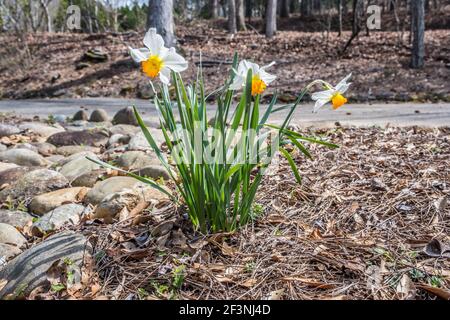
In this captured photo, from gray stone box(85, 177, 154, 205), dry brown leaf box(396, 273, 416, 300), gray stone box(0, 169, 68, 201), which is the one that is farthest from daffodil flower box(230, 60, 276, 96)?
gray stone box(0, 169, 68, 201)

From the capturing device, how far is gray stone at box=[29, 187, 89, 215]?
2.62 meters

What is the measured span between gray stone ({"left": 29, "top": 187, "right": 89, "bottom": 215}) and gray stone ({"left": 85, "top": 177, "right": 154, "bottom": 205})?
116 mm

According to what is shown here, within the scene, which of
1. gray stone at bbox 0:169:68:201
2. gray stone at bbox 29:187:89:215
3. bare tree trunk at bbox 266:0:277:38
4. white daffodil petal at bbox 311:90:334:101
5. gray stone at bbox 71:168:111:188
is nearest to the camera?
white daffodil petal at bbox 311:90:334:101

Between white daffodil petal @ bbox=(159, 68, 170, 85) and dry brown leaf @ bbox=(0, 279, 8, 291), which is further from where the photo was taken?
dry brown leaf @ bbox=(0, 279, 8, 291)

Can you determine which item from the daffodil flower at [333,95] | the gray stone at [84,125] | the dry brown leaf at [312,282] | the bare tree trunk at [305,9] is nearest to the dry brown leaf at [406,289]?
the dry brown leaf at [312,282]

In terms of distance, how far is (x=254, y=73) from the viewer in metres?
1.60

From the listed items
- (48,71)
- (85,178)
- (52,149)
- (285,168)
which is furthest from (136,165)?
(48,71)

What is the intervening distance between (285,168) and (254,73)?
3.59 ft

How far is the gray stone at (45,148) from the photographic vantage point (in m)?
3.90

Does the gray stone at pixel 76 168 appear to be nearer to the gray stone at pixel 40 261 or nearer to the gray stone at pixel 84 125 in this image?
the gray stone at pixel 40 261

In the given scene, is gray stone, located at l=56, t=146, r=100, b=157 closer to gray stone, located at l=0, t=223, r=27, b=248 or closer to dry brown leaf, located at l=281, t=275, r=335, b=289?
gray stone, located at l=0, t=223, r=27, b=248

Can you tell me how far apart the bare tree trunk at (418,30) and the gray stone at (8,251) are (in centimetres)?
828

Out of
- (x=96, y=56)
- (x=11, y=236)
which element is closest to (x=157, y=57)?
(x=11, y=236)
